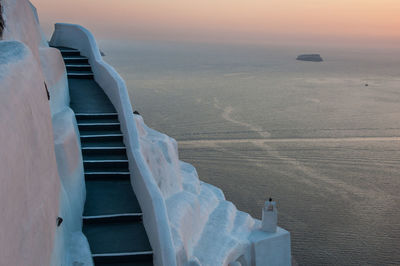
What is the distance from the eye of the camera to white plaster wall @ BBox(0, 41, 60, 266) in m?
3.62

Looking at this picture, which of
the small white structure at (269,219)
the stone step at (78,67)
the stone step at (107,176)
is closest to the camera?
the stone step at (107,176)

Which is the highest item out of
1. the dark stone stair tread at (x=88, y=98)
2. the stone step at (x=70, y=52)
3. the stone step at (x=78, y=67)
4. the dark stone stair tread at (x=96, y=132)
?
the stone step at (x=70, y=52)

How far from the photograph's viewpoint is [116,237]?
21.1 feet

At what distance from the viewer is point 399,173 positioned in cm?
3044

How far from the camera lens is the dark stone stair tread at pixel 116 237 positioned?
6188 millimetres

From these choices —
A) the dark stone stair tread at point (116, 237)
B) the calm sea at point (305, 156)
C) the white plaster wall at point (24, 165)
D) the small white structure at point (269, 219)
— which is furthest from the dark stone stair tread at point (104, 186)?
the calm sea at point (305, 156)

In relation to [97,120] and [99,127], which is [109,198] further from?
[97,120]

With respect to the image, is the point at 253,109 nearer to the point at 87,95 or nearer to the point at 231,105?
the point at 231,105

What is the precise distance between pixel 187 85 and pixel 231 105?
19.5 metres

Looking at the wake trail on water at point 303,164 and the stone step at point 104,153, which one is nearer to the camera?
the stone step at point 104,153

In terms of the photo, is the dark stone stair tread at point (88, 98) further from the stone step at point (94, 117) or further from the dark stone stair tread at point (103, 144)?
the dark stone stair tread at point (103, 144)

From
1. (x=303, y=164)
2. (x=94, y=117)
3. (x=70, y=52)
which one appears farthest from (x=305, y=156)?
(x=94, y=117)

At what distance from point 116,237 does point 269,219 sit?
8.55m

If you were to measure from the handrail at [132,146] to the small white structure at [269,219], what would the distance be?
6642 millimetres
